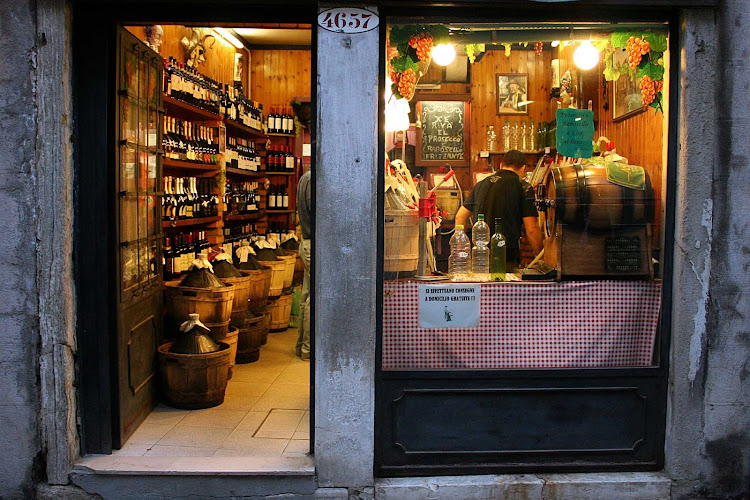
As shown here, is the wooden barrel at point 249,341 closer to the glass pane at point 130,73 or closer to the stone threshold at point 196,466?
the stone threshold at point 196,466

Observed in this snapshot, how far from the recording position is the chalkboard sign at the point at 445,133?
290 inches

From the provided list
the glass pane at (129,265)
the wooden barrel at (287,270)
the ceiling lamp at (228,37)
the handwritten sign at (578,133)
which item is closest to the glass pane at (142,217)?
the glass pane at (129,265)

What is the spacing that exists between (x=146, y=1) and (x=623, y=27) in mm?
2858

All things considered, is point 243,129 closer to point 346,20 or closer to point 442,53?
point 442,53

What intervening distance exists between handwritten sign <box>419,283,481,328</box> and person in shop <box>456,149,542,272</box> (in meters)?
0.52

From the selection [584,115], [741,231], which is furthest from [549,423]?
[584,115]

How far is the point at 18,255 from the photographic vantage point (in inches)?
151

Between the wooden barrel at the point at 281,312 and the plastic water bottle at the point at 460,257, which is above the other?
the plastic water bottle at the point at 460,257

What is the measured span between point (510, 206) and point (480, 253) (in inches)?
38.0

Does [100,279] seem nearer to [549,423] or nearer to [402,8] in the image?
[402,8]

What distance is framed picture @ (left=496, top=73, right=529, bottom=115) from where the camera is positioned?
8805 mm

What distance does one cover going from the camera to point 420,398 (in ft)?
13.2

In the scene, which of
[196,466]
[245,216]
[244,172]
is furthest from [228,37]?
[196,466]

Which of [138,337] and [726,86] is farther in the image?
[138,337]
